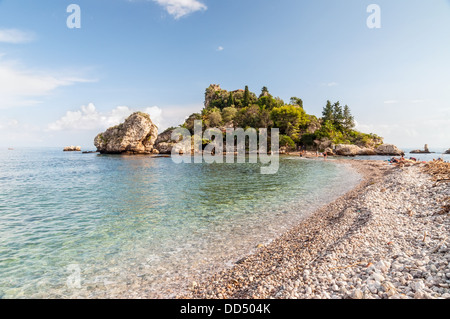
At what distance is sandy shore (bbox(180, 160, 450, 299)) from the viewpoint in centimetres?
471

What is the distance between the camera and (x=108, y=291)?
21.9ft

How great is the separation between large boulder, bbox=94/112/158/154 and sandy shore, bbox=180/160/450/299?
288 feet

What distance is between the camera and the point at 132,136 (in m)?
87.3

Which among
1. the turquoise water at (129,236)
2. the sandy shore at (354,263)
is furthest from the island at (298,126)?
the sandy shore at (354,263)

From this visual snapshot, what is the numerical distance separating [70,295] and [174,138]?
8903 centimetres

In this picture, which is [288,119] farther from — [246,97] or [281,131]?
[246,97]

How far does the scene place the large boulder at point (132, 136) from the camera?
8700 cm

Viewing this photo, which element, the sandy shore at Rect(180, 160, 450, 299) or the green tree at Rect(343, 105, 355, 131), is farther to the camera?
the green tree at Rect(343, 105, 355, 131)

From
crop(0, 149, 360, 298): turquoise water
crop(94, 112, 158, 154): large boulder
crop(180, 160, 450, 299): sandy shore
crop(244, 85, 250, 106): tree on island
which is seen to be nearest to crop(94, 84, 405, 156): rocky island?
crop(94, 112, 158, 154): large boulder

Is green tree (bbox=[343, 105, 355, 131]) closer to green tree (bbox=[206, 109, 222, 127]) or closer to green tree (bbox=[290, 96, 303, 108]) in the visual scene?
green tree (bbox=[290, 96, 303, 108])

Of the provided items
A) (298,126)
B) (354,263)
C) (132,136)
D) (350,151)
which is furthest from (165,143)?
(354,263)

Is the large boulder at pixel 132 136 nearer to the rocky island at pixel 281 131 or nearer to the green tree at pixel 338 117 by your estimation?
the rocky island at pixel 281 131
